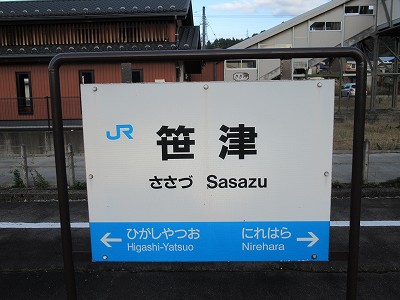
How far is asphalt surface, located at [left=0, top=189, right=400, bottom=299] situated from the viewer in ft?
10.5

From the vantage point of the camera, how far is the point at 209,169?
2043 millimetres

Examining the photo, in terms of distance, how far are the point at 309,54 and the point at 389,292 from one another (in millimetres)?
2374

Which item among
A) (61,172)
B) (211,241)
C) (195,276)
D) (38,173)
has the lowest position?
(195,276)

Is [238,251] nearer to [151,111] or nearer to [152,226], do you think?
[152,226]

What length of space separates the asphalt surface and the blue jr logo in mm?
1760

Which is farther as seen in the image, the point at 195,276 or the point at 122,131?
the point at 195,276

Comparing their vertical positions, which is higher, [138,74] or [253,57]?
[138,74]

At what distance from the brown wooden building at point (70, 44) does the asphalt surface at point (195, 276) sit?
1125 centimetres

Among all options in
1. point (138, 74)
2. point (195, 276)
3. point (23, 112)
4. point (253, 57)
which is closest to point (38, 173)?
point (195, 276)

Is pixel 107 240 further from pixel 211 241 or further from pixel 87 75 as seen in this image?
pixel 87 75

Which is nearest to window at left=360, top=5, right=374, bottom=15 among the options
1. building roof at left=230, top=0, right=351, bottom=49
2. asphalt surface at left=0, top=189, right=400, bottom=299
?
building roof at left=230, top=0, right=351, bottom=49

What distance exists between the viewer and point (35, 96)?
610 inches

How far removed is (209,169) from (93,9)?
15.4 m

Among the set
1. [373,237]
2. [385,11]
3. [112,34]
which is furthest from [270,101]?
[385,11]
